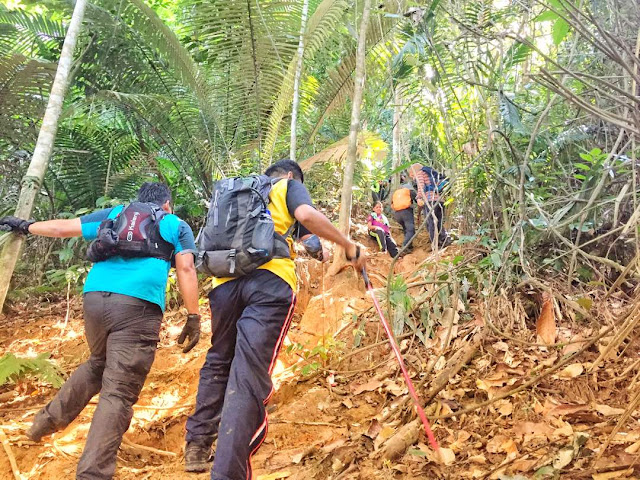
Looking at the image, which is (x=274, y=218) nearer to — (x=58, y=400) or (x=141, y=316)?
(x=141, y=316)

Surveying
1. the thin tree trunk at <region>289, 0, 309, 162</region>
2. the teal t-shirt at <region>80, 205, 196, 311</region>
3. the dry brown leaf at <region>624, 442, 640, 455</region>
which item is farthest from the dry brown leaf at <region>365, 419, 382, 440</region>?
the thin tree trunk at <region>289, 0, 309, 162</region>

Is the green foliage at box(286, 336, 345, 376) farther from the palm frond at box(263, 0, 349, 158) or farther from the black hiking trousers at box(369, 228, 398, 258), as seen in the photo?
the black hiking trousers at box(369, 228, 398, 258)

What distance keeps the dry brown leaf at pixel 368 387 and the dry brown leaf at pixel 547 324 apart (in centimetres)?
108

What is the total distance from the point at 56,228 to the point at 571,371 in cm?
310

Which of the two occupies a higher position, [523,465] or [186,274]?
[186,274]

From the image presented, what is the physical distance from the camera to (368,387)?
126 inches

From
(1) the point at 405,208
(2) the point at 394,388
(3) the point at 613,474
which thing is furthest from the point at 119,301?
(1) the point at 405,208

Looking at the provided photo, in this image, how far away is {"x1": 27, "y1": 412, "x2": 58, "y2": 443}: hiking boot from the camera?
9.13 feet

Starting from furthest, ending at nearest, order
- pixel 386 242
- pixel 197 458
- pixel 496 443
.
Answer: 1. pixel 386 242
2. pixel 197 458
3. pixel 496 443

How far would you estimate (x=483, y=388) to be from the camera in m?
2.63

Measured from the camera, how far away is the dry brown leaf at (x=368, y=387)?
10.4 feet

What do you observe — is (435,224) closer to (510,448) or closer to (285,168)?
(285,168)

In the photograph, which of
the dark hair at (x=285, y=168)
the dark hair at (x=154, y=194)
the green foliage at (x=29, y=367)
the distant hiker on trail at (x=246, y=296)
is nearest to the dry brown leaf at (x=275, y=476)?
the distant hiker on trail at (x=246, y=296)

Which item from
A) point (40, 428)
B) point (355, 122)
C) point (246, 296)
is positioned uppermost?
Result: point (355, 122)
